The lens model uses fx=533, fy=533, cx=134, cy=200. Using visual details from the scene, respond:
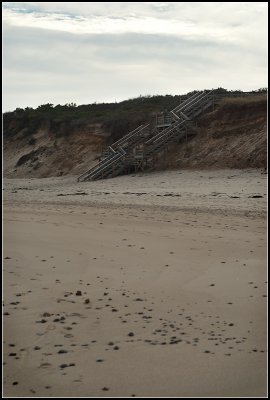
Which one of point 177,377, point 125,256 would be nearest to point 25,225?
point 125,256

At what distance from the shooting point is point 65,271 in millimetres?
6512

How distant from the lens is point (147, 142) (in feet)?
101

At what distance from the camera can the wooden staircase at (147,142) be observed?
30.1 m

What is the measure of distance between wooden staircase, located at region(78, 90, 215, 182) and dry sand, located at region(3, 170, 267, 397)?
64.0 ft

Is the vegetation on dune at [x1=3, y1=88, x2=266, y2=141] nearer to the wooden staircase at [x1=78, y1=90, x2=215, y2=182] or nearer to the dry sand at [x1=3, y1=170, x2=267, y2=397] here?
the wooden staircase at [x1=78, y1=90, x2=215, y2=182]

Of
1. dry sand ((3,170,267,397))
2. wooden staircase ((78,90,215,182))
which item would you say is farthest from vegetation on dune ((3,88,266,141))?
dry sand ((3,170,267,397))

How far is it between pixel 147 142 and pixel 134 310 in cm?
2605

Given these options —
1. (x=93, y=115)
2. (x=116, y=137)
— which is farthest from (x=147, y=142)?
(x=93, y=115)

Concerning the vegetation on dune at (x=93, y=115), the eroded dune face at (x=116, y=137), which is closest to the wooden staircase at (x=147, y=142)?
the eroded dune face at (x=116, y=137)

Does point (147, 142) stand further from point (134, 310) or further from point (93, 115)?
point (134, 310)

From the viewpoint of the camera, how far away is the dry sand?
12.1ft

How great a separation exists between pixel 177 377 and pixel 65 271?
3069mm

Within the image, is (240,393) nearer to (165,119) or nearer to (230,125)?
(230,125)

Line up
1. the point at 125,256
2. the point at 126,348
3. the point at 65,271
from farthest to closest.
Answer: the point at 125,256, the point at 65,271, the point at 126,348
